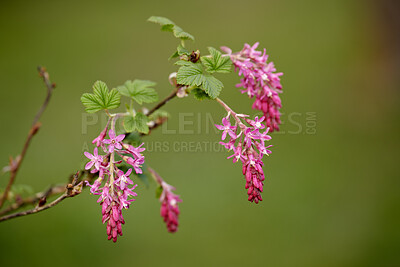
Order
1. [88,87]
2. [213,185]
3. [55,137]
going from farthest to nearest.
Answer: [88,87]
[55,137]
[213,185]

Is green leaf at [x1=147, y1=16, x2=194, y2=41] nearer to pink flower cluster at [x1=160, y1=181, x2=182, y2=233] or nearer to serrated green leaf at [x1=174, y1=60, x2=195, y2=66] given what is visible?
serrated green leaf at [x1=174, y1=60, x2=195, y2=66]

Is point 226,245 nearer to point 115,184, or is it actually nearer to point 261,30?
point 115,184

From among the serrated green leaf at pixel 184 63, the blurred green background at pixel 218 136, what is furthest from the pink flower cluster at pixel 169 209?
the blurred green background at pixel 218 136

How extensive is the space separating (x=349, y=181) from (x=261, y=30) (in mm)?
3021

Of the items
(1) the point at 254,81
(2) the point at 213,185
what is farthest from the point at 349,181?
(1) the point at 254,81

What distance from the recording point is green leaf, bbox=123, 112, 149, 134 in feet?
4.66

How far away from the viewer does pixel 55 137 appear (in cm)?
484

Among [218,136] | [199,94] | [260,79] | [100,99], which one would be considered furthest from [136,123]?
[218,136]

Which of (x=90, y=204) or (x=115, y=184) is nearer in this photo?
A: (x=115, y=184)

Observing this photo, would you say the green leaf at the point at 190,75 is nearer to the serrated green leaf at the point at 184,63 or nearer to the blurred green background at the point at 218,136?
the serrated green leaf at the point at 184,63

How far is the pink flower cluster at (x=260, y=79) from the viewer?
1496 mm

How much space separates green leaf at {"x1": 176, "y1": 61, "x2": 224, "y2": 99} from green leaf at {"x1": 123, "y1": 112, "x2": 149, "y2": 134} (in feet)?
0.72

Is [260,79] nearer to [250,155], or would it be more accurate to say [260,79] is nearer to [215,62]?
[215,62]

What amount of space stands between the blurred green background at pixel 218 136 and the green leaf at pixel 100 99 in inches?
105
